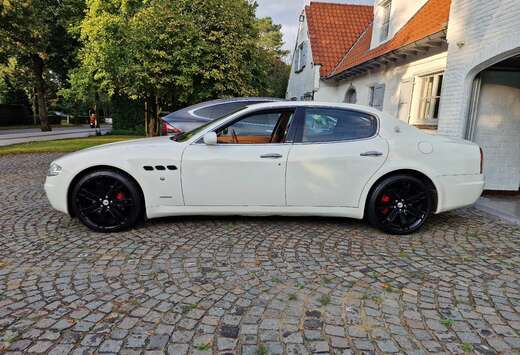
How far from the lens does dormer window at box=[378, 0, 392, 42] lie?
1110 centimetres

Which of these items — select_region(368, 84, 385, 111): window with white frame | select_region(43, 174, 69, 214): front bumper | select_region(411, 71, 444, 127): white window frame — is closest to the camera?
select_region(43, 174, 69, 214): front bumper

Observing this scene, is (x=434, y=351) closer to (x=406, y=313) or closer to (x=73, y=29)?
(x=406, y=313)

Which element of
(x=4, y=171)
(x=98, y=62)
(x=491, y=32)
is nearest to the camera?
(x=491, y=32)

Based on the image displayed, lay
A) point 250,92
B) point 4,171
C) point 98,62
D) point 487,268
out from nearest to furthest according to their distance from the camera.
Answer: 1. point 487,268
2. point 4,171
3. point 250,92
4. point 98,62

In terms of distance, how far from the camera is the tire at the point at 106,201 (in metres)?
3.95

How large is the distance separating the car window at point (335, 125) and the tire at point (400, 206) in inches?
26.4

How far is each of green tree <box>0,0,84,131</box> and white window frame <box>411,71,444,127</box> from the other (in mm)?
19502

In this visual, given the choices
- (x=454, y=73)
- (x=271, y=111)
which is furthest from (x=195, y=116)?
(x=454, y=73)

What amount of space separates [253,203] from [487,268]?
249 cm

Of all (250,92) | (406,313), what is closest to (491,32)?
(406,313)

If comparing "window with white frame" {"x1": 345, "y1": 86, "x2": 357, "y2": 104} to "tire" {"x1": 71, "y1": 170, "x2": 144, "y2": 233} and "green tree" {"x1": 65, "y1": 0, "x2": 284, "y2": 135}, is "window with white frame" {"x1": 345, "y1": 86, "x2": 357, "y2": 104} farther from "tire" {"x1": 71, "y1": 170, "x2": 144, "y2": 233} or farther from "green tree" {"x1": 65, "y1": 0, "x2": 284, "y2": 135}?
"tire" {"x1": 71, "y1": 170, "x2": 144, "y2": 233}

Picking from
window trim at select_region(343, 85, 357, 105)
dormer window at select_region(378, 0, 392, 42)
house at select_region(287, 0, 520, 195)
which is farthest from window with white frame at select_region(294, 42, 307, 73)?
dormer window at select_region(378, 0, 392, 42)

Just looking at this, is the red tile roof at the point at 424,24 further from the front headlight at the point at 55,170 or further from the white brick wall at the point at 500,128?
the front headlight at the point at 55,170

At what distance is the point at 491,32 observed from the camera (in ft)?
18.4
